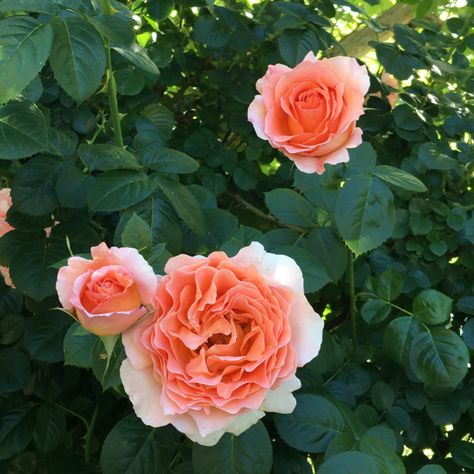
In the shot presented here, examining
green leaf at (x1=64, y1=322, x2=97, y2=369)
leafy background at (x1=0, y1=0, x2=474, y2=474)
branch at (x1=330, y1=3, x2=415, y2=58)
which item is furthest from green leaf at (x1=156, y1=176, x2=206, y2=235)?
branch at (x1=330, y1=3, x2=415, y2=58)

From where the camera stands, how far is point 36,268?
98 cm

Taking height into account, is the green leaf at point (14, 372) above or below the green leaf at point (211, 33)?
below

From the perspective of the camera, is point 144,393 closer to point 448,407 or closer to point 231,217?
point 231,217

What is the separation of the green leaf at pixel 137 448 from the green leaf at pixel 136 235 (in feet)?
0.87

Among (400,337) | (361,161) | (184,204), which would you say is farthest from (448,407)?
(184,204)

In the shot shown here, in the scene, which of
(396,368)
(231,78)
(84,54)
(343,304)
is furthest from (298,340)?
(231,78)

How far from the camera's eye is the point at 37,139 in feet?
2.81

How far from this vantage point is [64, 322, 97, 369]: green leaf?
0.73 meters

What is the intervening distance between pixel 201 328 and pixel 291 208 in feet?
1.41

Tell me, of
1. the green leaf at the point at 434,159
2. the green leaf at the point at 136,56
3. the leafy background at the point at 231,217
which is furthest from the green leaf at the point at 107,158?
the green leaf at the point at 434,159

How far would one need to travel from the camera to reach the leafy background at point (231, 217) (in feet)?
2.63

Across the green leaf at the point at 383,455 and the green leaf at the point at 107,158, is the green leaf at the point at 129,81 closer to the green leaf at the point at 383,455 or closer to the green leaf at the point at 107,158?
the green leaf at the point at 107,158

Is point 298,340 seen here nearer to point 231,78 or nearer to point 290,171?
point 290,171

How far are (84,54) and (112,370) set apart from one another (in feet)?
1.22
